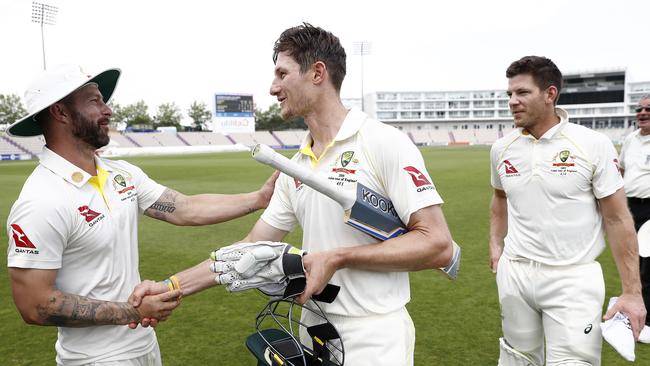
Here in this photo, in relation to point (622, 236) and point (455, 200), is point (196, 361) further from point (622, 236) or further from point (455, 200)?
point (455, 200)

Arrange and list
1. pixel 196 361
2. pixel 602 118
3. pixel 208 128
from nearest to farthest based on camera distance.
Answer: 1. pixel 196 361
2. pixel 602 118
3. pixel 208 128

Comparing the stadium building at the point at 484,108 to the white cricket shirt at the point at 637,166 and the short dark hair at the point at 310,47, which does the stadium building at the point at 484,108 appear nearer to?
the white cricket shirt at the point at 637,166

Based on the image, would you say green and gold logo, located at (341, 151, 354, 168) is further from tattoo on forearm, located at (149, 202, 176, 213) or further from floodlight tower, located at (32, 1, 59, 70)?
floodlight tower, located at (32, 1, 59, 70)

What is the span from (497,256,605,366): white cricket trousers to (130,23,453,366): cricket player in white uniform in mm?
1347

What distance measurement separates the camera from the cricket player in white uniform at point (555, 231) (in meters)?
2.93

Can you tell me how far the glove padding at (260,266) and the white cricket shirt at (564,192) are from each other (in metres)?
2.05

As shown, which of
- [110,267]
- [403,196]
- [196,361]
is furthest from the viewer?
[196,361]

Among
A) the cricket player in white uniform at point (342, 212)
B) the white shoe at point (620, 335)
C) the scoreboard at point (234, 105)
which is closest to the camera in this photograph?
the cricket player in white uniform at point (342, 212)

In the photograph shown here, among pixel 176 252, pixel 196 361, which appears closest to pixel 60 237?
pixel 196 361

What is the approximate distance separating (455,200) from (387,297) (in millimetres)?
12009

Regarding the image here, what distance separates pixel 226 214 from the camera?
322 centimetres

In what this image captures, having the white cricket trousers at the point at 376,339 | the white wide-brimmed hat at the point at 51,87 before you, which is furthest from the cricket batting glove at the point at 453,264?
the white wide-brimmed hat at the point at 51,87

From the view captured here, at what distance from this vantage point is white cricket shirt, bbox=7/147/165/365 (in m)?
2.12

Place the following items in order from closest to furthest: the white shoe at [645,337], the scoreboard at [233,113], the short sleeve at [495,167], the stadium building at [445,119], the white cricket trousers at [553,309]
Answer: the white cricket trousers at [553,309] → the short sleeve at [495,167] → the white shoe at [645,337] → the stadium building at [445,119] → the scoreboard at [233,113]
